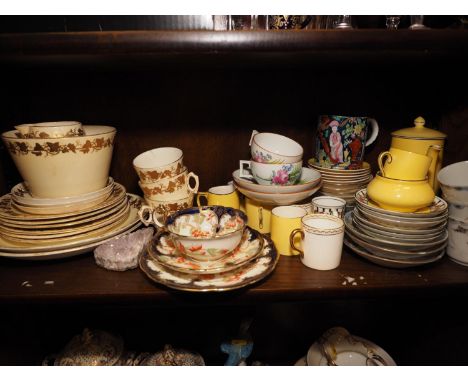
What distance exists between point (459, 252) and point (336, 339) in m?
0.40

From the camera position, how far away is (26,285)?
585mm

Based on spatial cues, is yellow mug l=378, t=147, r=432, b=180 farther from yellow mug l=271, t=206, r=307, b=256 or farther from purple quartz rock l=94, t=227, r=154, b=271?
purple quartz rock l=94, t=227, r=154, b=271

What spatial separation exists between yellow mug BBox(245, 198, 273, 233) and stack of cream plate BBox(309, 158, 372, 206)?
0.16m

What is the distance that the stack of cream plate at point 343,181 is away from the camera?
2.57 feet

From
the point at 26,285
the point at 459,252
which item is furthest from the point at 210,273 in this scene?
the point at 459,252

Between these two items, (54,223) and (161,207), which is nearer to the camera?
(54,223)

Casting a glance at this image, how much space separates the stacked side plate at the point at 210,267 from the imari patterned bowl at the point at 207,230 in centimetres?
2

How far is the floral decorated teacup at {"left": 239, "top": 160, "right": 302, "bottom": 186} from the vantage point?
70cm

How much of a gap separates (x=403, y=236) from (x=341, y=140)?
272 mm

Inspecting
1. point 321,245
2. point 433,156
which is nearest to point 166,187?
point 321,245

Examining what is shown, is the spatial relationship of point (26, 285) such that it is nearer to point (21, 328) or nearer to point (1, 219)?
point (1, 219)

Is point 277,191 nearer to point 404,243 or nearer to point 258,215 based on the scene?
point 258,215

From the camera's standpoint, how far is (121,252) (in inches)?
25.0

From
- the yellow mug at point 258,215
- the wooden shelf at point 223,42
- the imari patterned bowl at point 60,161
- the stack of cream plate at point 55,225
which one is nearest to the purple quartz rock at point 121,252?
the stack of cream plate at point 55,225
